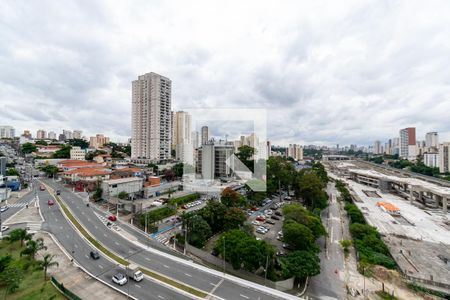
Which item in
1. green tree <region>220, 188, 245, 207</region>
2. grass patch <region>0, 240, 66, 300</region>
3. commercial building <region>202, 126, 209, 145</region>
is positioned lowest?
grass patch <region>0, 240, 66, 300</region>

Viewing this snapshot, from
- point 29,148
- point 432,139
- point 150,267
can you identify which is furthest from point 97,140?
point 432,139

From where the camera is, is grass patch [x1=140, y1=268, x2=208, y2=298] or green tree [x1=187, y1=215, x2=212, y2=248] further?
green tree [x1=187, y1=215, x2=212, y2=248]

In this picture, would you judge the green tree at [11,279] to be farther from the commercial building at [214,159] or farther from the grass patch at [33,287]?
the commercial building at [214,159]

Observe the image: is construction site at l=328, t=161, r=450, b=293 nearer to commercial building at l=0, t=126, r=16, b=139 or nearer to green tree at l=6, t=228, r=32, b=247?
green tree at l=6, t=228, r=32, b=247

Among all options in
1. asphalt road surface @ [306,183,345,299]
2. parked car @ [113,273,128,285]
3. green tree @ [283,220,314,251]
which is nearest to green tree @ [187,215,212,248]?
parked car @ [113,273,128,285]

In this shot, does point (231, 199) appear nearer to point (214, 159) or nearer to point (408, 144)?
point (214, 159)

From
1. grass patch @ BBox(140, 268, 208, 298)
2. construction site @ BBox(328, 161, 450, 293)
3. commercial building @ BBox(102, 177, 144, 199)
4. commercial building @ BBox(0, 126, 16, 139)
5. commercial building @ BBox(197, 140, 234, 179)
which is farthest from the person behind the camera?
commercial building @ BBox(0, 126, 16, 139)

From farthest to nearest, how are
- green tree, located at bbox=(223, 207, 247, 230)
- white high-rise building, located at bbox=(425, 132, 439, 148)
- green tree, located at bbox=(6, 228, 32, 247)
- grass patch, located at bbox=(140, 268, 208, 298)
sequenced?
1. white high-rise building, located at bbox=(425, 132, 439, 148)
2. green tree, located at bbox=(223, 207, 247, 230)
3. green tree, located at bbox=(6, 228, 32, 247)
4. grass patch, located at bbox=(140, 268, 208, 298)

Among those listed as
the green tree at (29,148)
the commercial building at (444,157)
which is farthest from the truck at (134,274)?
the commercial building at (444,157)
